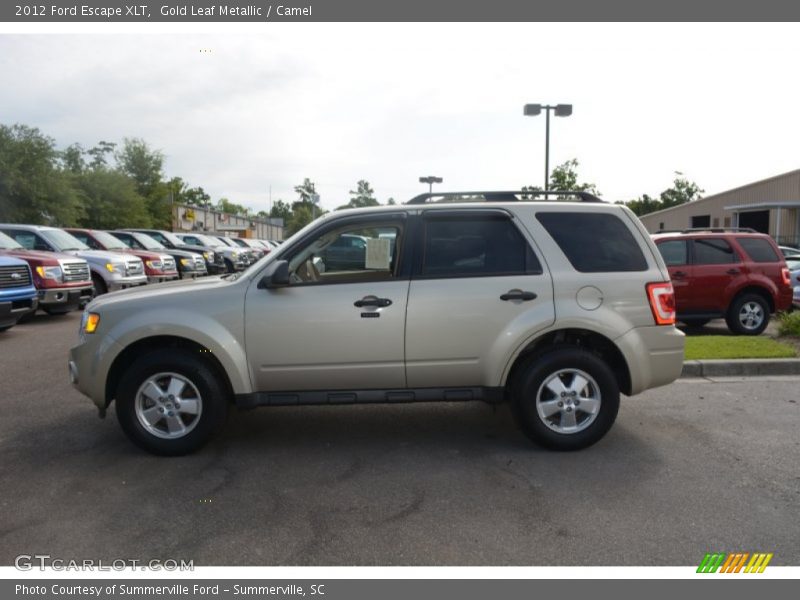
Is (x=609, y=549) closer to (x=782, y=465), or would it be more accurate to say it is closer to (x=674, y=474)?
(x=674, y=474)

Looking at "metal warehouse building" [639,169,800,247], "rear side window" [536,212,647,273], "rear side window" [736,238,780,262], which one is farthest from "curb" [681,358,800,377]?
"metal warehouse building" [639,169,800,247]

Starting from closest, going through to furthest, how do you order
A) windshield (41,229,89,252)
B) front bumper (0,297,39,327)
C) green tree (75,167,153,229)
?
front bumper (0,297,39,327), windshield (41,229,89,252), green tree (75,167,153,229)

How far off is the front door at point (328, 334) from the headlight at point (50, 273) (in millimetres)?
8792

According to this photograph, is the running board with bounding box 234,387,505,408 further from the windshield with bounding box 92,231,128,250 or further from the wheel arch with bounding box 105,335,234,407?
the windshield with bounding box 92,231,128,250

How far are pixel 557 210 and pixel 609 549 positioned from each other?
8.65 feet

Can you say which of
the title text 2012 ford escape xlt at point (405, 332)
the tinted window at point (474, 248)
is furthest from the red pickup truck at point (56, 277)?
the tinted window at point (474, 248)

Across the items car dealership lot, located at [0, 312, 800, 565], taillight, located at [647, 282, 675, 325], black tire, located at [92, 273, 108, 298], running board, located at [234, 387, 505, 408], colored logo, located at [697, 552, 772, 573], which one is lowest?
colored logo, located at [697, 552, 772, 573]

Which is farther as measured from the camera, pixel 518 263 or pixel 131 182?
pixel 131 182

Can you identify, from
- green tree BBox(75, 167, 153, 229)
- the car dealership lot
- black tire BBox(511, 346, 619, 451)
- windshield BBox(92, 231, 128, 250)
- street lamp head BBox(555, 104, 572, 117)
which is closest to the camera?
the car dealership lot

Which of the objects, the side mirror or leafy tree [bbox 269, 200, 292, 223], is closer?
the side mirror

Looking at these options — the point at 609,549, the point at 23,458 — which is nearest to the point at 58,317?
the point at 23,458

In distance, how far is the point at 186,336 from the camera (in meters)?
4.70

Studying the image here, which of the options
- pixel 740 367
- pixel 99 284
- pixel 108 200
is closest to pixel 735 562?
pixel 740 367

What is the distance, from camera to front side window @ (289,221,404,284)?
4930mm
